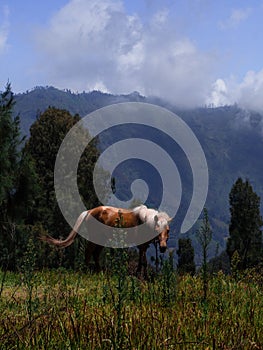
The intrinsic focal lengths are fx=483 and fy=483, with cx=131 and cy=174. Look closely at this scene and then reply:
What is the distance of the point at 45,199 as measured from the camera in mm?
37344

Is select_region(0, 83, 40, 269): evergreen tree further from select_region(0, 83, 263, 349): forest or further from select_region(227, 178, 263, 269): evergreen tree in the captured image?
select_region(227, 178, 263, 269): evergreen tree

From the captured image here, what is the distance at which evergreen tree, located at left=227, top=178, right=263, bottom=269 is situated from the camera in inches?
1860

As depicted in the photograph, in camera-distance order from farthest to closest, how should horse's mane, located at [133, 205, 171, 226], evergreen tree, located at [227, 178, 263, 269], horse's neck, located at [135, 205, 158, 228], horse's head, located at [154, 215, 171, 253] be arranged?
1. evergreen tree, located at [227, 178, 263, 269]
2. horse's neck, located at [135, 205, 158, 228]
3. horse's mane, located at [133, 205, 171, 226]
4. horse's head, located at [154, 215, 171, 253]

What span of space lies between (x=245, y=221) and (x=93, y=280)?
4217 cm

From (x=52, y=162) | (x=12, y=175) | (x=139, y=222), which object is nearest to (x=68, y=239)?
(x=139, y=222)

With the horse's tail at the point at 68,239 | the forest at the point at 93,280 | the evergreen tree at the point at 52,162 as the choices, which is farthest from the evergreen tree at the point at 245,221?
the horse's tail at the point at 68,239

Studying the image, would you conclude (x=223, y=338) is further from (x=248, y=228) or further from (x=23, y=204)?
(x=248, y=228)

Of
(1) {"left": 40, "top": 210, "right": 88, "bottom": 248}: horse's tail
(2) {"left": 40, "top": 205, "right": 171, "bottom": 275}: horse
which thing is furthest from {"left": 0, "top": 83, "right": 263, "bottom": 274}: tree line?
(2) {"left": 40, "top": 205, "right": 171, "bottom": 275}: horse

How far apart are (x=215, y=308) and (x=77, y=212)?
31.8 meters

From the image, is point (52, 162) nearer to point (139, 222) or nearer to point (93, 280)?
point (139, 222)

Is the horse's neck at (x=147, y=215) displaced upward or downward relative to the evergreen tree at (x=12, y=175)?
downward

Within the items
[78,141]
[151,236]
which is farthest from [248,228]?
[151,236]

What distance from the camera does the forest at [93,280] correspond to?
11.6 feet

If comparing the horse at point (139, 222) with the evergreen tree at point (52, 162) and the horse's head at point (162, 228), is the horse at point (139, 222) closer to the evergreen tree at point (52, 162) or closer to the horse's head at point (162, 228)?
the horse's head at point (162, 228)
